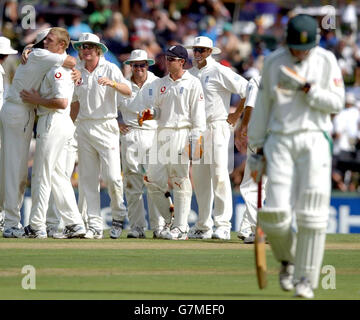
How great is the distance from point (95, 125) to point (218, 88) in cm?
188

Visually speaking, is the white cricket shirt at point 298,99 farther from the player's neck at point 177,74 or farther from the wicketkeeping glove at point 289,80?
the player's neck at point 177,74

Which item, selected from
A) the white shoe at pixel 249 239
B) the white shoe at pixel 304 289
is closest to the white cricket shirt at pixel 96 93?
the white shoe at pixel 249 239

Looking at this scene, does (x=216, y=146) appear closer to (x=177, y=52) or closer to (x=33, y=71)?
(x=177, y=52)

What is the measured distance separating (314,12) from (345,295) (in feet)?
61.4

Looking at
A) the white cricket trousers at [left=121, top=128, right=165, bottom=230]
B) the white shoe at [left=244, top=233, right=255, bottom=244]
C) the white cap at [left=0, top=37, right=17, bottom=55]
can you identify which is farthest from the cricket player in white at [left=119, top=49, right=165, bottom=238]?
the white cap at [left=0, top=37, right=17, bottom=55]

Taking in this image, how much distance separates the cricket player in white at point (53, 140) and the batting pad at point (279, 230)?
16.2 ft

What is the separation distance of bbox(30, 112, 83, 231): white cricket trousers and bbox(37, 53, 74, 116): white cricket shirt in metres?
0.11

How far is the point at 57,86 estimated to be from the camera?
1304 cm

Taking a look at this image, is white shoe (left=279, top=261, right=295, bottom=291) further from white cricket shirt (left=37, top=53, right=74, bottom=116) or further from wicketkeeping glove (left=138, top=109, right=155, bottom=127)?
wicketkeeping glove (left=138, top=109, right=155, bottom=127)

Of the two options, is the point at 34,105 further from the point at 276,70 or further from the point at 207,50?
the point at 276,70

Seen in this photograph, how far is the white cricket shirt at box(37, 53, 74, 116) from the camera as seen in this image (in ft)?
42.8

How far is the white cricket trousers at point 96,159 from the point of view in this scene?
13.9 meters

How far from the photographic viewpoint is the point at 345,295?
28.9 feet
